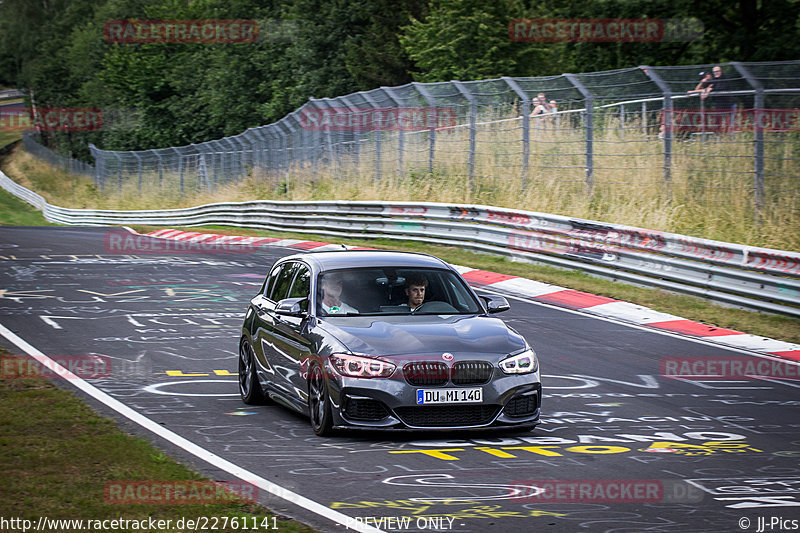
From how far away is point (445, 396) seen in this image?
8195mm

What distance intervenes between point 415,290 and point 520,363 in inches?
52.3

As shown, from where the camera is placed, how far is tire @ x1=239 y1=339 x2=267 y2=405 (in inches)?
401

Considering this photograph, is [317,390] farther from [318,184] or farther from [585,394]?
[318,184]

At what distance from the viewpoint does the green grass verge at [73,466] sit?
19.9 ft

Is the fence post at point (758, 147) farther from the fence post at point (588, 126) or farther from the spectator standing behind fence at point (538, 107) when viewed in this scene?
the spectator standing behind fence at point (538, 107)

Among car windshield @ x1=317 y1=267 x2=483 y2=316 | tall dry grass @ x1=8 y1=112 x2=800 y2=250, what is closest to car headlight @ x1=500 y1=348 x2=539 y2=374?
car windshield @ x1=317 y1=267 x2=483 y2=316

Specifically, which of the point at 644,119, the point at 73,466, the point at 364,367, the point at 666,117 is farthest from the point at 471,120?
the point at 73,466

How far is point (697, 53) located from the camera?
37406mm

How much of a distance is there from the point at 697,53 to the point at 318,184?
13847mm

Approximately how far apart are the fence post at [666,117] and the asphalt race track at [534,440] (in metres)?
4.89

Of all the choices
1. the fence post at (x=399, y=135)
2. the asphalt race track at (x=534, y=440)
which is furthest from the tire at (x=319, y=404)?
the fence post at (x=399, y=135)

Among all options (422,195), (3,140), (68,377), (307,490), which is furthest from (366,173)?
(3,140)

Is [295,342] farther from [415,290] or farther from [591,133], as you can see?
[591,133]

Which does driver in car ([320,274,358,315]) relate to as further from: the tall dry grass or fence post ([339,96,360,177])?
fence post ([339,96,360,177])
